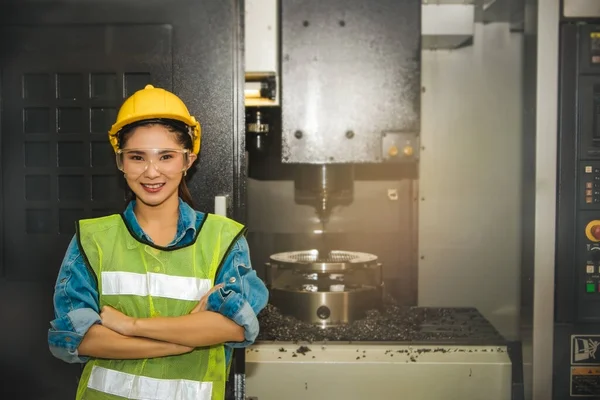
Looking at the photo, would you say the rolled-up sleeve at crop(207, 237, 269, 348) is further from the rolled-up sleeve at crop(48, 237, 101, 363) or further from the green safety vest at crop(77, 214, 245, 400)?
the rolled-up sleeve at crop(48, 237, 101, 363)

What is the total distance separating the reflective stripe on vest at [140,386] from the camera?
137 cm

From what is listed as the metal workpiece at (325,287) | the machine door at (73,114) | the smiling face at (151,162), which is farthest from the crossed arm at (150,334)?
the metal workpiece at (325,287)

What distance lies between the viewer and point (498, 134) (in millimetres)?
2652

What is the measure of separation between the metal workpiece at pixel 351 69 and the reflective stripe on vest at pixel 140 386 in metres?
0.91

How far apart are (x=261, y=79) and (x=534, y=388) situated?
4.38 feet

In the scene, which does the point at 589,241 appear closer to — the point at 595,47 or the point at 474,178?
the point at 595,47

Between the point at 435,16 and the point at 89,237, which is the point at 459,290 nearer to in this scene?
the point at 435,16

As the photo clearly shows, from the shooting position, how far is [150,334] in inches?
50.5

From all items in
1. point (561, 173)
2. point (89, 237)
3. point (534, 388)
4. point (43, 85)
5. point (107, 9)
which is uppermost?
point (107, 9)

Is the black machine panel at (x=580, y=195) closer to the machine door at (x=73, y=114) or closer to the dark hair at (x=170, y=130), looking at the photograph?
the machine door at (x=73, y=114)

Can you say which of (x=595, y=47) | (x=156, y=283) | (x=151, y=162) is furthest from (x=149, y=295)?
(x=595, y=47)

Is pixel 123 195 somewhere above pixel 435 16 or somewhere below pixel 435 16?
below

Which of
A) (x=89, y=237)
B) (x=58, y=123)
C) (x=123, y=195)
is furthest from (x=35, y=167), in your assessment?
(x=89, y=237)

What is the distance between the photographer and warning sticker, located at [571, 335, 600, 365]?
1.89m
